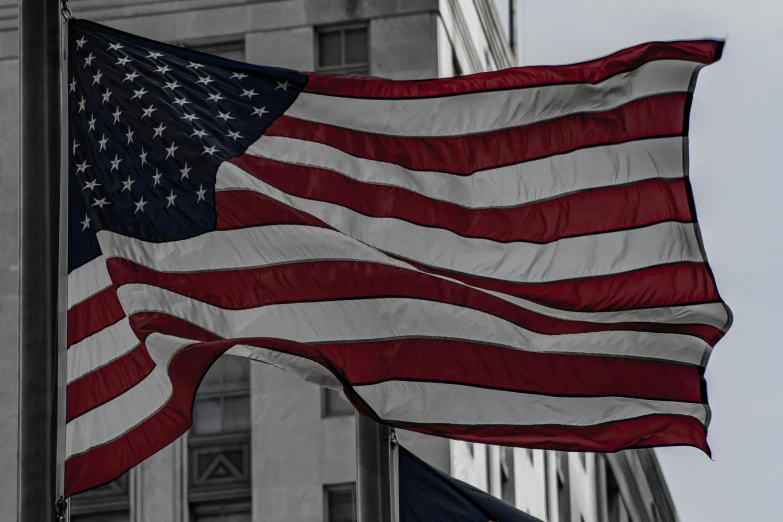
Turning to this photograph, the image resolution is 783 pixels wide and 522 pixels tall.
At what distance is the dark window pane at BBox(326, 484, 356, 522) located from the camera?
1265 inches

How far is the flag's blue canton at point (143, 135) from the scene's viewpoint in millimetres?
14062

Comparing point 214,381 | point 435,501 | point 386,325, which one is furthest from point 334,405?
point 386,325

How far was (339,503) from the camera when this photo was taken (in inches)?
1267

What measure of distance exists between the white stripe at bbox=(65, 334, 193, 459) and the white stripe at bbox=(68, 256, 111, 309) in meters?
0.72

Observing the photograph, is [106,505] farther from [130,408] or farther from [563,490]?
[130,408]

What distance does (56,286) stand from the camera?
1255cm

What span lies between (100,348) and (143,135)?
5.33 ft

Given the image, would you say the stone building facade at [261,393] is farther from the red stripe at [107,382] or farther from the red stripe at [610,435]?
Result: the red stripe at [107,382]

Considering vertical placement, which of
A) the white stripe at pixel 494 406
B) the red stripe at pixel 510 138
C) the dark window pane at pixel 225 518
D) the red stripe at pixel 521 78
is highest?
the red stripe at pixel 521 78

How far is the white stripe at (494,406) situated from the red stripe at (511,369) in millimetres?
57

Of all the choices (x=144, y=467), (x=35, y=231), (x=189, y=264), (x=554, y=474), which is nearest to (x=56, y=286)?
(x=35, y=231)

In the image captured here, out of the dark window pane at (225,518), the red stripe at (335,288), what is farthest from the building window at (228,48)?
the red stripe at (335,288)

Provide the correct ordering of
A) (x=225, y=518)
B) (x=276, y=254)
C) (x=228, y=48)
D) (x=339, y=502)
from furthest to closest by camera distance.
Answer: (x=228, y=48)
(x=225, y=518)
(x=339, y=502)
(x=276, y=254)

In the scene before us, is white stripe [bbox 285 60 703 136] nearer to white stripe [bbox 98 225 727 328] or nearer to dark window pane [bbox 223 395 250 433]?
white stripe [bbox 98 225 727 328]
